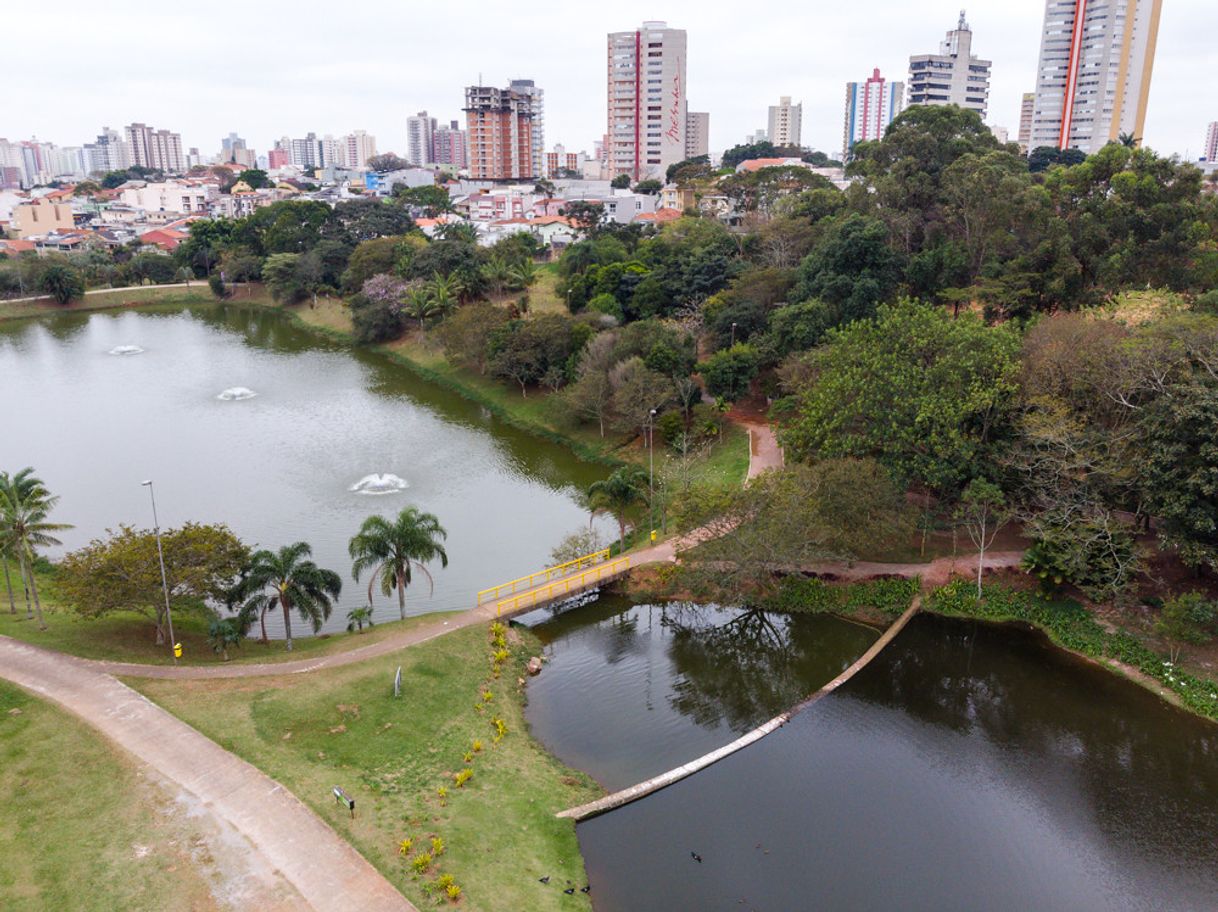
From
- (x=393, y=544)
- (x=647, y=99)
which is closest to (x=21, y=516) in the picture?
(x=393, y=544)

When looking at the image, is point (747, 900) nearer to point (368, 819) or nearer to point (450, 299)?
point (368, 819)

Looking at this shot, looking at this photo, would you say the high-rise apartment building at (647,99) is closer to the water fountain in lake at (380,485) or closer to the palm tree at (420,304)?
the palm tree at (420,304)

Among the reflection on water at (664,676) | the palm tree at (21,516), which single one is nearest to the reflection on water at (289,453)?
the reflection on water at (664,676)

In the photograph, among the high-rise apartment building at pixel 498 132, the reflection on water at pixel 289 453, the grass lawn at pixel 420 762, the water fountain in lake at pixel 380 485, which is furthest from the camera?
the high-rise apartment building at pixel 498 132

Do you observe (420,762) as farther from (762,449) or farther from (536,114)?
(536,114)

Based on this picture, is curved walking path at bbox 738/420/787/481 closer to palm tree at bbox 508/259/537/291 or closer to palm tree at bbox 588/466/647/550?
palm tree at bbox 588/466/647/550
